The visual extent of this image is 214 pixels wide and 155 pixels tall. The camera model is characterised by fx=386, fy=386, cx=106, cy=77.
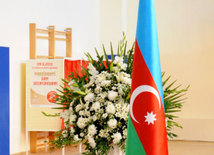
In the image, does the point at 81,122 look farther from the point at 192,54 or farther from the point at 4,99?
the point at 192,54

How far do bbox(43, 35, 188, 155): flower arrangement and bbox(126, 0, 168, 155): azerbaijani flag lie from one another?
0.44 ft

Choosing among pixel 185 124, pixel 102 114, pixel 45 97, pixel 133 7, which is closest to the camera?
pixel 102 114

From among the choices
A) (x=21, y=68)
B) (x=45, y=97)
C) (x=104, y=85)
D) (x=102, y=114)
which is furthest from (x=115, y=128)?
(x=21, y=68)

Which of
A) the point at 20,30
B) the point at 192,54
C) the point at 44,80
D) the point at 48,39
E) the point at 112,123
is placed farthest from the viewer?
the point at 192,54

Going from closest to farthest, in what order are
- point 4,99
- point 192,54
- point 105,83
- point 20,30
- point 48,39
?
point 105,83 → point 4,99 → point 20,30 → point 48,39 → point 192,54

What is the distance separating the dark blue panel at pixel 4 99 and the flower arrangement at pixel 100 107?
2.18m

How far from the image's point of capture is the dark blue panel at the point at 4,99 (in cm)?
408

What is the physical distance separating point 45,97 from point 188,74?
331 centimetres

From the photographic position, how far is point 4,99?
13.7 feet

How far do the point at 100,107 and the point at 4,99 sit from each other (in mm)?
2471

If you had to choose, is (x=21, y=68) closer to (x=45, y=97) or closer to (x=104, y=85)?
(x=45, y=97)

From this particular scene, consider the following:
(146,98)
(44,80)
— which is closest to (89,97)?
(146,98)

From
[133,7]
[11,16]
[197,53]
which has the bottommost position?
[197,53]

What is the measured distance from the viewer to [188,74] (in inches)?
316
